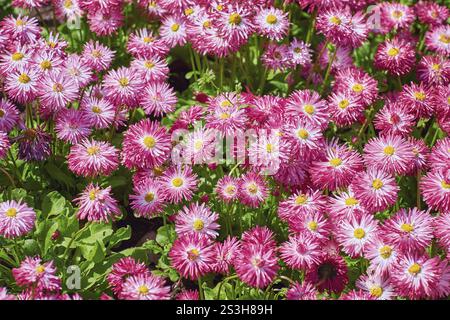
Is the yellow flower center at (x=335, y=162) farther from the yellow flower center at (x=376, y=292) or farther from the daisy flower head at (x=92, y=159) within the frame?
the daisy flower head at (x=92, y=159)

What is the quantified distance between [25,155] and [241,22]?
1.34m

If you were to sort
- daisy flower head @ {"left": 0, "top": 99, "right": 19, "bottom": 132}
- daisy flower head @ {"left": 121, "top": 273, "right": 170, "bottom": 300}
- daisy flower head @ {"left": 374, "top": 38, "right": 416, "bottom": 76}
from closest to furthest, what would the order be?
daisy flower head @ {"left": 121, "top": 273, "right": 170, "bottom": 300} < daisy flower head @ {"left": 0, "top": 99, "right": 19, "bottom": 132} < daisy flower head @ {"left": 374, "top": 38, "right": 416, "bottom": 76}

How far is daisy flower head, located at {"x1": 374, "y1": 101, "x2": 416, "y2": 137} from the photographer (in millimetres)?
3957

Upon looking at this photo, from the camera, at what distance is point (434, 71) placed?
4.46m

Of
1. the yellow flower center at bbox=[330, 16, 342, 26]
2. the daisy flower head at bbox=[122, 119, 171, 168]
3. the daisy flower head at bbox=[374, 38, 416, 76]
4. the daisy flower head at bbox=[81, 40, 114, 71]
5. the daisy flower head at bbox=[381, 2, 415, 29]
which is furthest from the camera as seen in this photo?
the daisy flower head at bbox=[381, 2, 415, 29]

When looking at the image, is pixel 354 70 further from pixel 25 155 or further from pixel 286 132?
pixel 25 155

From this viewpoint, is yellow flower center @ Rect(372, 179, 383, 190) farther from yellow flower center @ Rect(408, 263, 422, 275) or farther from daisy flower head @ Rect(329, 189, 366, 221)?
yellow flower center @ Rect(408, 263, 422, 275)

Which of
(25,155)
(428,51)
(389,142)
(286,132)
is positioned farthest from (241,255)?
(428,51)

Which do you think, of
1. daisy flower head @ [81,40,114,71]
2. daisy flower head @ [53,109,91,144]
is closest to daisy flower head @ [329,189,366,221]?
daisy flower head @ [53,109,91,144]

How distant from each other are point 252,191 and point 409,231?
768 mm

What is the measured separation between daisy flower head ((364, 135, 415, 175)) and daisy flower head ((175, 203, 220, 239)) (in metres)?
0.82

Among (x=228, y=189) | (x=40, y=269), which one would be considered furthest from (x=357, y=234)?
(x=40, y=269)

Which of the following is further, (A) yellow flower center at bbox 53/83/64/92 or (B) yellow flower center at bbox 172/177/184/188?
(A) yellow flower center at bbox 53/83/64/92

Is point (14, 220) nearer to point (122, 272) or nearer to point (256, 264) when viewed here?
point (122, 272)
